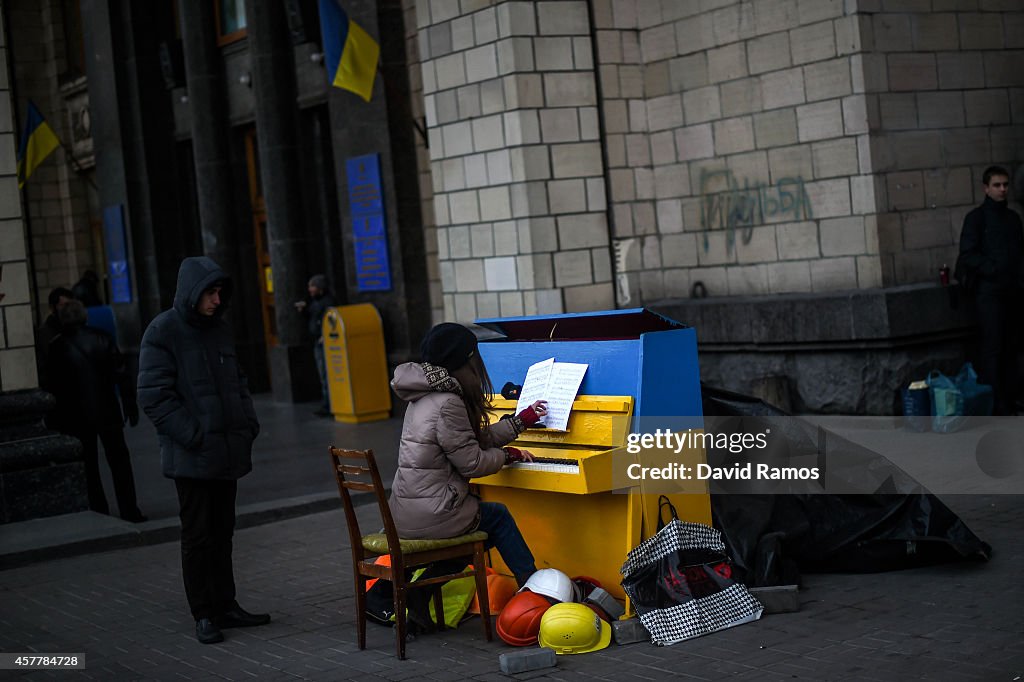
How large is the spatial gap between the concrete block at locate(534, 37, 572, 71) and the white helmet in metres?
6.61

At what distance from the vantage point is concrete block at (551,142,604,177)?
11586mm

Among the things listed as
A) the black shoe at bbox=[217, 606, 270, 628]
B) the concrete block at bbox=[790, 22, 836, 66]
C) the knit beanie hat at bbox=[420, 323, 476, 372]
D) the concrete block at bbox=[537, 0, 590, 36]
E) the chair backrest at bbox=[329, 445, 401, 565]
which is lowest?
the black shoe at bbox=[217, 606, 270, 628]

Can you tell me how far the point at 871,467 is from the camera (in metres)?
6.62

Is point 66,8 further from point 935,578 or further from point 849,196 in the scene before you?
point 935,578

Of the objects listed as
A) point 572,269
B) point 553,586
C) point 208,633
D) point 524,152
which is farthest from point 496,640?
point 524,152

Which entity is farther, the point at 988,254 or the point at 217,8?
the point at 217,8

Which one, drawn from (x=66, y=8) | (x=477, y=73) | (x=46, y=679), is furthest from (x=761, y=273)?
(x=66, y=8)

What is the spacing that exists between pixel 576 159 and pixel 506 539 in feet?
20.4

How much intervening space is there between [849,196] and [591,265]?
97.6 inches

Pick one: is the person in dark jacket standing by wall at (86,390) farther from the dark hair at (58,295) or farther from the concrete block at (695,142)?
the concrete block at (695,142)

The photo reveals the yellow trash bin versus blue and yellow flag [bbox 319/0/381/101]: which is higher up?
blue and yellow flag [bbox 319/0/381/101]

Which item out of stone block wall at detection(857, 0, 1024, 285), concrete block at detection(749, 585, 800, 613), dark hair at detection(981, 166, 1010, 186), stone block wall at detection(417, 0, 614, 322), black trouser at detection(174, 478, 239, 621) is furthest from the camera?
stone block wall at detection(417, 0, 614, 322)

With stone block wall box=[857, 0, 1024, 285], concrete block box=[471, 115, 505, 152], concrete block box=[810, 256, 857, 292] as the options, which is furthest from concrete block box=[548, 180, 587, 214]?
stone block wall box=[857, 0, 1024, 285]

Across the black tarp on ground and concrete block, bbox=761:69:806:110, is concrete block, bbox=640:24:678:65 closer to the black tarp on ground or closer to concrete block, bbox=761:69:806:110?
concrete block, bbox=761:69:806:110
